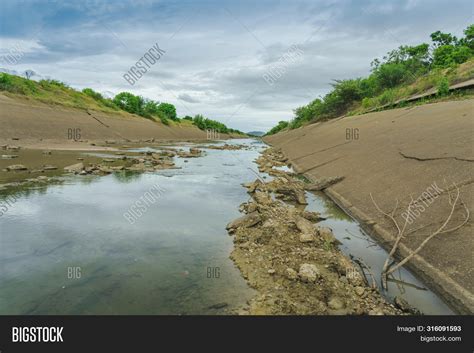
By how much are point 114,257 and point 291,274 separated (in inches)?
106

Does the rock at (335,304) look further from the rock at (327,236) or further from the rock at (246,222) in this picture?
the rock at (246,222)

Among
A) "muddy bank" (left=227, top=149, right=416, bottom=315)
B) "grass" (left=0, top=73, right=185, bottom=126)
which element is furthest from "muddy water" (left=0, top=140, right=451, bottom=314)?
"grass" (left=0, top=73, right=185, bottom=126)

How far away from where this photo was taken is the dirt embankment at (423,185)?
348cm

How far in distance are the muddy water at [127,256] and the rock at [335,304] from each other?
87 centimetres

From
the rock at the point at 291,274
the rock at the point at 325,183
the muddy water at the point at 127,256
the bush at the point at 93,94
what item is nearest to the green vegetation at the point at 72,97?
the bush at the point at 93,94

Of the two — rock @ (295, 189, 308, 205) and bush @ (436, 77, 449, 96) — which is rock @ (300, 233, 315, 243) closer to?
rock @ (295, 189, 308, 205)

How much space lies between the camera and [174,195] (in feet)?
27.0

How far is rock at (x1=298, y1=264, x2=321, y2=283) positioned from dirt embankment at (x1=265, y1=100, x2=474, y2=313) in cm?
146

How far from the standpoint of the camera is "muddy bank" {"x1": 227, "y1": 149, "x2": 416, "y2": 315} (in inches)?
119

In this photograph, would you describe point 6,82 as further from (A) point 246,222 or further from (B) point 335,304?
(B) point 335,304

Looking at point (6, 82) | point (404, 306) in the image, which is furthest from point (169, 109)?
point (404, 306)
